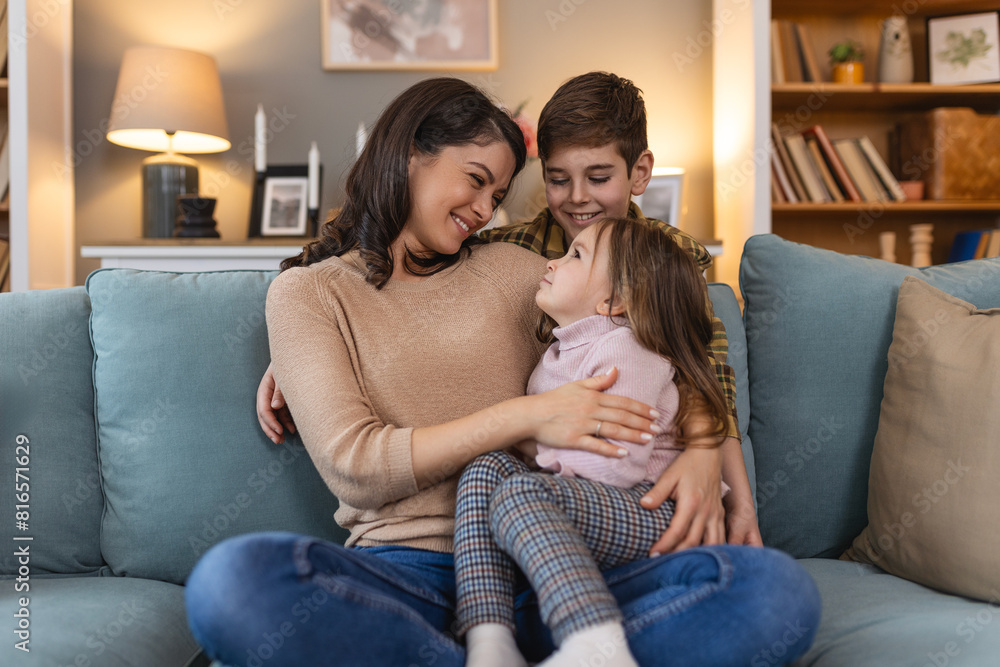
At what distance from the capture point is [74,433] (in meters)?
1.23

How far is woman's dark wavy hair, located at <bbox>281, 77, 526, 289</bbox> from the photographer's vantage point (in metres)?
1.21

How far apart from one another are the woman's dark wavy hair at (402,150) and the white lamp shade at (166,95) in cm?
150

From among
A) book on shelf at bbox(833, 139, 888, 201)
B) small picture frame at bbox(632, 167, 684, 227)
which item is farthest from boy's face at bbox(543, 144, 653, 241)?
book on shelf at bbox(833, 139, 888, 201)

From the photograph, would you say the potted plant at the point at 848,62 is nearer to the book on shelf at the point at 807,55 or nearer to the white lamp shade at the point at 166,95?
the book on shelf at the point at 807,55

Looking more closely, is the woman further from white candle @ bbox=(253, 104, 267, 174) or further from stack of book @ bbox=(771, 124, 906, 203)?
stack of book @ bbox=(771, 124, 906, 203)

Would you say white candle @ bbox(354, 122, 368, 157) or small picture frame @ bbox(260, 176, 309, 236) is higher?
white candle @ bbox(354, 122, 368, 157)

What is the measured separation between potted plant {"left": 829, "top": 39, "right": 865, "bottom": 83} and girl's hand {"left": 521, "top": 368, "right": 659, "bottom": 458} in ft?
7.46

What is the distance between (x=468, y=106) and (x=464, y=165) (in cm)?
10

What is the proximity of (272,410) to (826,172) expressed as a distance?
7.51 ft

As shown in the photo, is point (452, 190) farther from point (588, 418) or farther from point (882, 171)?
point (882, 171)

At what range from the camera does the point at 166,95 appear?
2439 millimetres

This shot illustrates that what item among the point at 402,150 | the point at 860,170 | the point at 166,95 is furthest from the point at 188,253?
the point at 860,170

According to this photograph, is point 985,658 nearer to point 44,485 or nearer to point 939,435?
point 939,435

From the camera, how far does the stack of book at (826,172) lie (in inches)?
106
